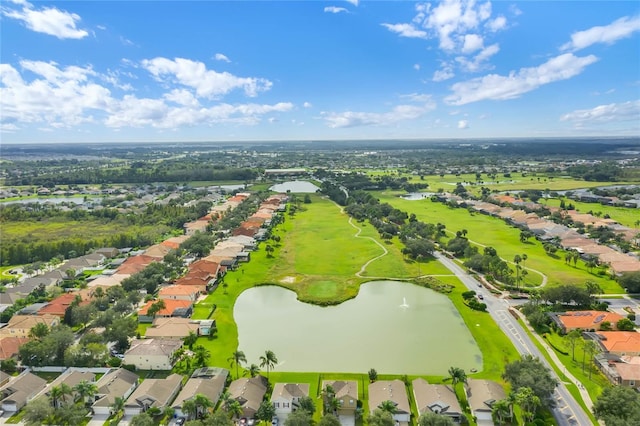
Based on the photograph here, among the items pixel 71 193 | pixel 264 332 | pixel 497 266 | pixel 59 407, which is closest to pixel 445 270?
pixel 497 266

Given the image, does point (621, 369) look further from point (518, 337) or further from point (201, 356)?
point (201, 356)

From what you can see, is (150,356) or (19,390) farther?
(150,356)

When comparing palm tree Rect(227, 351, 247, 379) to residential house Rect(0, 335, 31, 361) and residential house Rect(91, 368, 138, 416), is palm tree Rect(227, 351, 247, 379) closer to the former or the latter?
residential house Rect(91, 368, 138, 416)

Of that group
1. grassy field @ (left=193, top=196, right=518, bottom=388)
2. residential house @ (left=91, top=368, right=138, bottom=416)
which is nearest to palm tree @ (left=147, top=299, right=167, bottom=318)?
grassy field @ (left=193, top=196, right=518, bottom=388)

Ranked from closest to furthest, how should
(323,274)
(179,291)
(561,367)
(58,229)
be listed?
(561,367) → (179,291) → (323,274) → (58,229)

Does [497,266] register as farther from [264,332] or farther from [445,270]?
[264,332]

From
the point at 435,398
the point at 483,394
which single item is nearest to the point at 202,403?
the point at 435,398
